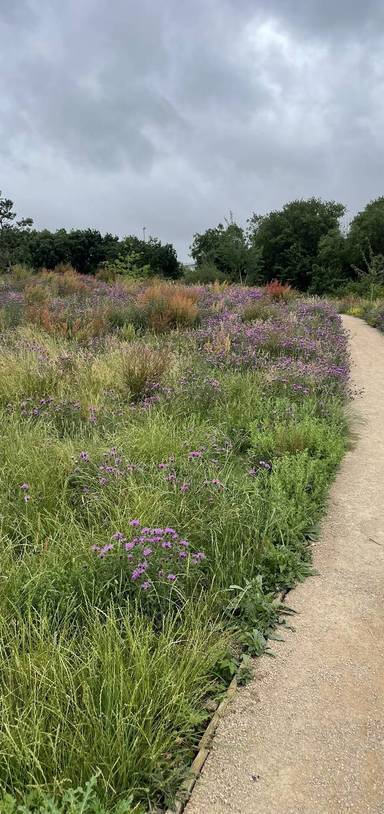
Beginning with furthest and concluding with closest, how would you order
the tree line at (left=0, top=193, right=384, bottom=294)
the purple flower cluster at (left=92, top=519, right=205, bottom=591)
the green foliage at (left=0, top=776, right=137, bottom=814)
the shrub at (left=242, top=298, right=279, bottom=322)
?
the tree line at (left=0, top=193, right=384, bottom=294)
the shrub at (left=242, top=298, right=279, bottom=322)
the purple flower cluster at (left=92, top=519, right=205, bottom=591)
the green foliage at (left=0, top=776, right=137, bottom=814)

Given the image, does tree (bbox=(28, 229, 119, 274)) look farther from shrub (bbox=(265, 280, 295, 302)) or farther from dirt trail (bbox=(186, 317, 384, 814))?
dirt trail (bbox=(186, 317, 384, 814))

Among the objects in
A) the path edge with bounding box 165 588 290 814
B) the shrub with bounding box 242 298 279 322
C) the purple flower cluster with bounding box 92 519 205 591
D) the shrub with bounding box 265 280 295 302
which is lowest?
the path edge with bounding box 165 588 290 814

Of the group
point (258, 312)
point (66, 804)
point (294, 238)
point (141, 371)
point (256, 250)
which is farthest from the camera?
point (294, 238)

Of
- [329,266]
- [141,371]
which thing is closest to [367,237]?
[329,266]

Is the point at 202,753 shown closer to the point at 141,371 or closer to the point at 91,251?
the point at 141,371

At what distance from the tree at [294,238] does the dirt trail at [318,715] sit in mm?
39700

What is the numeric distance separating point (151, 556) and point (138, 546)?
0.08 m

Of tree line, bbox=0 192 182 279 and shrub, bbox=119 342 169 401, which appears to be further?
tree line, bbox=0 192 182 279

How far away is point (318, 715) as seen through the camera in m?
2.04

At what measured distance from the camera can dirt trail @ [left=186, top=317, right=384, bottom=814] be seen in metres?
1.75

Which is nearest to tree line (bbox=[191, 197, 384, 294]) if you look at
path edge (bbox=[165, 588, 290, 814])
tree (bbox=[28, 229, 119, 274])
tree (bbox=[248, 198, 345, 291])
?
tree (bbox=[248, 198, 345, 291])

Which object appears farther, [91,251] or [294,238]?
[294,238]

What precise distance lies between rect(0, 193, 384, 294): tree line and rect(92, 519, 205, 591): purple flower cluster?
22204mm

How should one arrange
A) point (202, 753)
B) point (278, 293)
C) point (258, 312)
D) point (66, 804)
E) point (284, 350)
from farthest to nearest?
point (278, 293)
point (258, 312)
point (284, 350)
point (202, 753)
point (66, 804)
